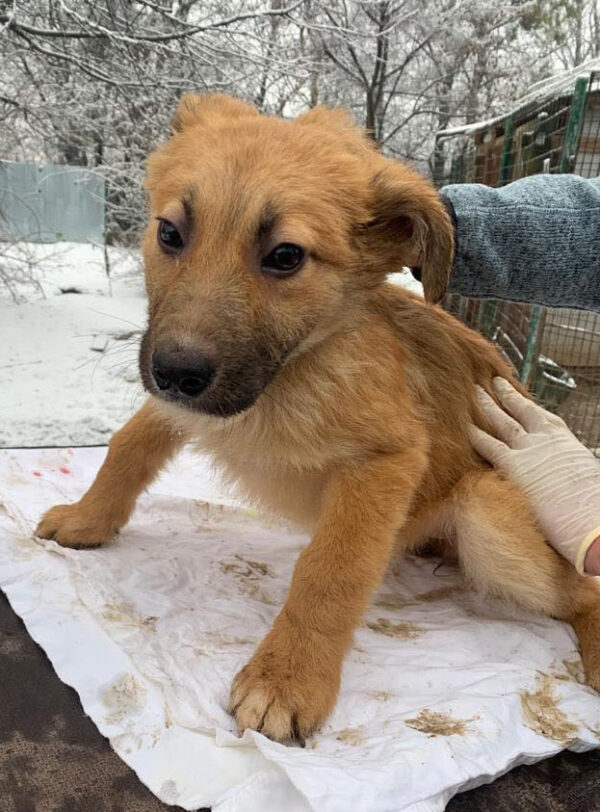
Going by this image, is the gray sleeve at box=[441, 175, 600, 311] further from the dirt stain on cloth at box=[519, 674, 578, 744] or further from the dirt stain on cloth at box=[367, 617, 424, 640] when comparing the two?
the dirt stain on cloth at box=[519, 674, 578, 744]

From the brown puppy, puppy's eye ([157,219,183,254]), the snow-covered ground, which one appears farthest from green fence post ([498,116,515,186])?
puppy's eye ([157,219,183,254])

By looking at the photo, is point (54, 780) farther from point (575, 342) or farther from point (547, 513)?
point (575, 342)

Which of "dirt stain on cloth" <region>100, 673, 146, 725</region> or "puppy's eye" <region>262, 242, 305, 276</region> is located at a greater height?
"puppy's eye" <region>262, 242, 305, 276</region>

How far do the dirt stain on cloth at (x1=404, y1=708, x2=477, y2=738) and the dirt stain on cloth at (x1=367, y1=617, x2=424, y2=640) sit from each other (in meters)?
0.42

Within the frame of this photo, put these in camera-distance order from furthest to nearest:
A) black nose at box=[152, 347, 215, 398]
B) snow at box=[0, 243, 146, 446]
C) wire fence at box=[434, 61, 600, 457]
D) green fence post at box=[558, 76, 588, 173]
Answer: wire fence at box=[434, 61, 600, 457] < green fence post at box=[558, 76, 588, 173] < snow at box=[0, 243, 146, 446] < black nose at box=[152, 347, 215, 398]

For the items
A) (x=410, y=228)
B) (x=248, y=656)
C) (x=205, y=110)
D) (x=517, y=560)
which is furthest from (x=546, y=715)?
(x=205, y=110)

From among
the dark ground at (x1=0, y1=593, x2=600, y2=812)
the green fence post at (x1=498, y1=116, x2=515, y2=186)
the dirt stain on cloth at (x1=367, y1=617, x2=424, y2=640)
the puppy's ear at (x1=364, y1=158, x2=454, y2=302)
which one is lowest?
Result: the dark ground at (x1=0, y1=593, x2=600, y2=812)

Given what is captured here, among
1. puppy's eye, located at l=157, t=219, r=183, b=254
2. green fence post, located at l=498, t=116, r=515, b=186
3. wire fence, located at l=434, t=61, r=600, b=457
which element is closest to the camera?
puppy's eye, located at l=157, t=219, r=183, b=254

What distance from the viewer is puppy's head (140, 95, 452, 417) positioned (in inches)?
→ 65.3

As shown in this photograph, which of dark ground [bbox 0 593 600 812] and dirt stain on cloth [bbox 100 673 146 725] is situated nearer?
dark ground [bbox 0 593 600 812]

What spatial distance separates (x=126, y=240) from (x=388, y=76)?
10.6 feet

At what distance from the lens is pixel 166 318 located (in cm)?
164

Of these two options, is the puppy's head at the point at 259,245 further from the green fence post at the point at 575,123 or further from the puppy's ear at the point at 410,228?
the green fence post at the point at 575,123

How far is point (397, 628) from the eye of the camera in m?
2.23
